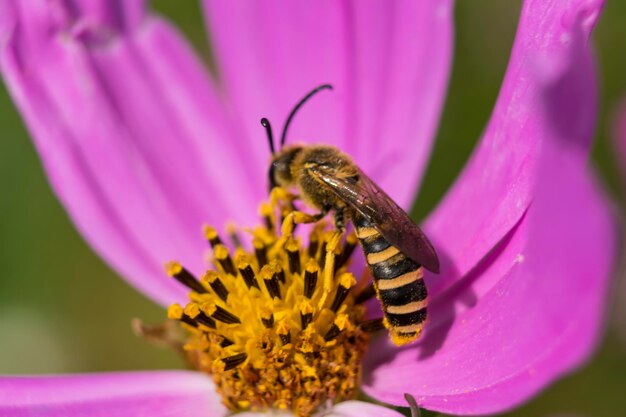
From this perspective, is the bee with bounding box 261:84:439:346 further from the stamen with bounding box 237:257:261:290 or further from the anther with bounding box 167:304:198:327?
the anther with bounding box 167:304:198:327

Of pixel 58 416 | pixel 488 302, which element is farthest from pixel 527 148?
pixel 58 416

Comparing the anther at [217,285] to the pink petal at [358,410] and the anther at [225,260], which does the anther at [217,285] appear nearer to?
the anther at [225,260]

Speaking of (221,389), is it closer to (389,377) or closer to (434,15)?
(389,377)

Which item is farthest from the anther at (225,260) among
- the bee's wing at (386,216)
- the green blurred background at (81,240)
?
the green blurred background at (81,240)

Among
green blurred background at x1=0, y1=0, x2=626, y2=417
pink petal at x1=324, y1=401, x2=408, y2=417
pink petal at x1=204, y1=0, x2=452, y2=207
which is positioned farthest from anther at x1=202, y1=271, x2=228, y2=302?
green blurred background at x1=0, y1=0, x2=626, y2=417

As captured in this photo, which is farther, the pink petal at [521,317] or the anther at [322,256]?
the anther at [322,256]

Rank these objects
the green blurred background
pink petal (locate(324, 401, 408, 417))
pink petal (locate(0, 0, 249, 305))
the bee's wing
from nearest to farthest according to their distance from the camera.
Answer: the bee's wing, pink petal (locate(324, 401, 408, 417)), pink petal (locate(0, 0, 249, 305)), the green blurred background

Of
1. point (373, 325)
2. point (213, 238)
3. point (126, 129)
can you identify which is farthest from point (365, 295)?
point (126, 129)
